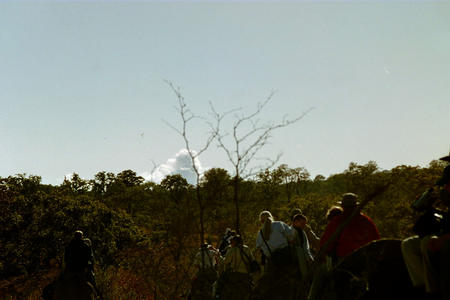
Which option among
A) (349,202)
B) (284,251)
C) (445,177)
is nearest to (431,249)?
(445,177)

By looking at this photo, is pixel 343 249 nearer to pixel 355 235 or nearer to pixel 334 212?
pixel 355 235

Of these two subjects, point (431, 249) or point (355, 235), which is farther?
point (355, 235)

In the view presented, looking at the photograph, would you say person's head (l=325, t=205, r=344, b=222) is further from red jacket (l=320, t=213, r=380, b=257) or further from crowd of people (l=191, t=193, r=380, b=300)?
red jacket (l=320, t=213, r=380, b=257)

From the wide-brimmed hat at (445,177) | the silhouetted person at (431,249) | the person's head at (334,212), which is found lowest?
the silhouetted person at (431,249)

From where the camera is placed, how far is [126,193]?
48.3 metres

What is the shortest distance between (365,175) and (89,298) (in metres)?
62.1

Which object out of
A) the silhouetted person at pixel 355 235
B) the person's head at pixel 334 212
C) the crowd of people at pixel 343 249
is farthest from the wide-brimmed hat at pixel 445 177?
the person's head at pixel 334 212

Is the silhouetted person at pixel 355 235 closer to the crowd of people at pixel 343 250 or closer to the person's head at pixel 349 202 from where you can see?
the crowd of people at pixel 343 250

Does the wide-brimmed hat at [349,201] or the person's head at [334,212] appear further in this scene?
the person's head at [334,212]

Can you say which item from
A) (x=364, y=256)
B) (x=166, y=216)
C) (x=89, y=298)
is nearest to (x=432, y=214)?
(x=364, y=256)

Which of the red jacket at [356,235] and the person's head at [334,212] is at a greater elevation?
the person's head at [334,212]

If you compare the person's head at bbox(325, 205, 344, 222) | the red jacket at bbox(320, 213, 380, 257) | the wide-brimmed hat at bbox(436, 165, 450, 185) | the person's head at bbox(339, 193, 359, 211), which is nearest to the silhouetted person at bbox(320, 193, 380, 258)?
the red jacket at bbox(320, 213, 380, 257)

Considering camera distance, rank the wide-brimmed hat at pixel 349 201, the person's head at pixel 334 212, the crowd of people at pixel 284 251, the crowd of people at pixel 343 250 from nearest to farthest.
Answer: the crowd of people at pixel 343 250
the crowd of people at pixel 284 251
the wide-brimmed hat at pixel 349 201
the person's head at pixel 334 212

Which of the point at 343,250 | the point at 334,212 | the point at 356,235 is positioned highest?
the point at 334,212
